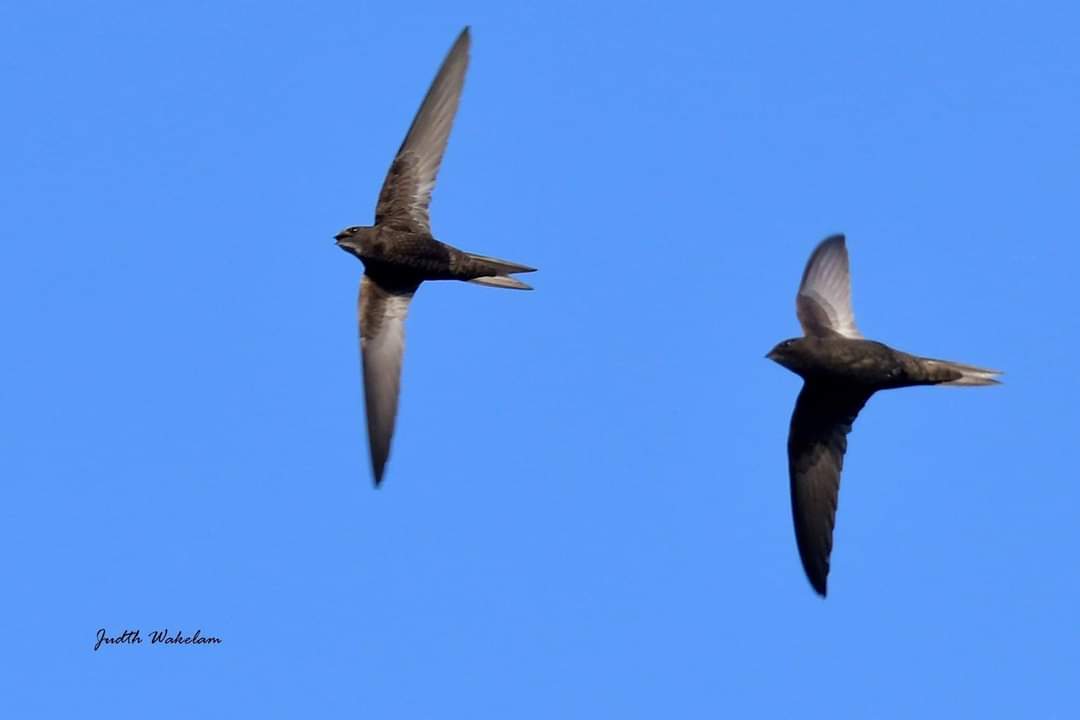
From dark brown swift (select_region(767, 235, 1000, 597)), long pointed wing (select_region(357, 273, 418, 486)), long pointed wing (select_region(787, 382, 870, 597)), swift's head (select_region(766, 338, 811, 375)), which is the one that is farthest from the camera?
long pointed wing (select_region(357, 273, 418, 486))

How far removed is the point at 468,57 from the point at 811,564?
19.4ft

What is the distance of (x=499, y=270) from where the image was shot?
50.1 feet

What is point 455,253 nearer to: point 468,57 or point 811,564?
point 468,57

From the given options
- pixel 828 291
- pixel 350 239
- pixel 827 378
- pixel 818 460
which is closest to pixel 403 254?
pixel 350 239

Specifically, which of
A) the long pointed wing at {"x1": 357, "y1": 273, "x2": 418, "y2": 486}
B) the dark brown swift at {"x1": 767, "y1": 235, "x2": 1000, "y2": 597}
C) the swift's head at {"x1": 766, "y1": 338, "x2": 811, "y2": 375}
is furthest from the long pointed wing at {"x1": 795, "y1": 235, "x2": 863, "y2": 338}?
the long pointed wing at {"x1": 357, "y1": 273, "x2": 418, "y2": 486}

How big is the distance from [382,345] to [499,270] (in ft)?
4.50

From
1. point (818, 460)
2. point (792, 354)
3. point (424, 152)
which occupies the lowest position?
point (818, 460)

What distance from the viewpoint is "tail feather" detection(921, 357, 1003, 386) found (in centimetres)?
1392

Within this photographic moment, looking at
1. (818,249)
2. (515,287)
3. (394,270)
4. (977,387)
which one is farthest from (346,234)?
(977,387)

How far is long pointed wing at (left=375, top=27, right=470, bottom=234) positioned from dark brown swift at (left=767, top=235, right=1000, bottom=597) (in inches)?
151

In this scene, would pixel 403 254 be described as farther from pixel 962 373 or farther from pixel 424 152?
pixel 962 373

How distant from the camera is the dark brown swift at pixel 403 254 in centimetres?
1519

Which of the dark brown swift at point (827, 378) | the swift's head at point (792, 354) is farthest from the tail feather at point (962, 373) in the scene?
the swift's head at point (792, 354)

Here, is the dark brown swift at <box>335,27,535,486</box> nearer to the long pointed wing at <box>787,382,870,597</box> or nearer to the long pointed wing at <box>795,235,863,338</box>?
the long pointed wing at <box>795,235,863,338</box>
